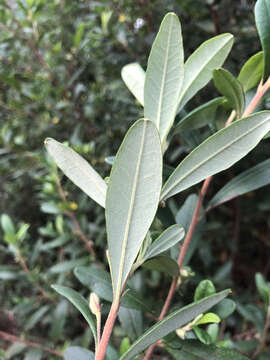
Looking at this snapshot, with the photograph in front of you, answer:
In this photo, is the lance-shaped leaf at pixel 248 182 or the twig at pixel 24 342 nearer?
the lance-shaped leaf at pixel 248 182

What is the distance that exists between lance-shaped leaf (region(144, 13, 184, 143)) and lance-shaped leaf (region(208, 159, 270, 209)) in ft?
0.62

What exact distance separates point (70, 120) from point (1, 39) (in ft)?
1.24

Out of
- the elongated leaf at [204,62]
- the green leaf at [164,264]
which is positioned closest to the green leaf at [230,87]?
the elongated leaf at [204,62]

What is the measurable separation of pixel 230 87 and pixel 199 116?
89 mm

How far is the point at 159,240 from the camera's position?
0.44 meters

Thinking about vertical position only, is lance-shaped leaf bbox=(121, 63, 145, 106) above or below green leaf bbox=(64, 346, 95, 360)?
above

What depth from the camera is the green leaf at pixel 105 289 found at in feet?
1.84

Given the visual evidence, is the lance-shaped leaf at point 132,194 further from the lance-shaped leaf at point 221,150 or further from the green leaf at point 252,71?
the green leaf at point 252,71

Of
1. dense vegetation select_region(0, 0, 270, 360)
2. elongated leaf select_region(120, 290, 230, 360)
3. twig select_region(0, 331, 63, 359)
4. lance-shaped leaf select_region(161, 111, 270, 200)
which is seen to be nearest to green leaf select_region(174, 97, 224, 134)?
lance-shaped leaf select_region(161, 111, 270, 200)

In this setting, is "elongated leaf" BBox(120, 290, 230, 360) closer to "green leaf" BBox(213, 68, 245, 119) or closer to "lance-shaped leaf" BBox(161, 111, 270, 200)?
"lance-shaped leaf" BBox(161, 111, 270, 200)

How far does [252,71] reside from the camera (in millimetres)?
545

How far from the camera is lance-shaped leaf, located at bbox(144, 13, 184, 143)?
0.42m

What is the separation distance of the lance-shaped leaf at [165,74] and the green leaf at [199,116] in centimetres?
8

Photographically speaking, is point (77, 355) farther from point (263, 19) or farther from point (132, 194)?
point (263, 19)
